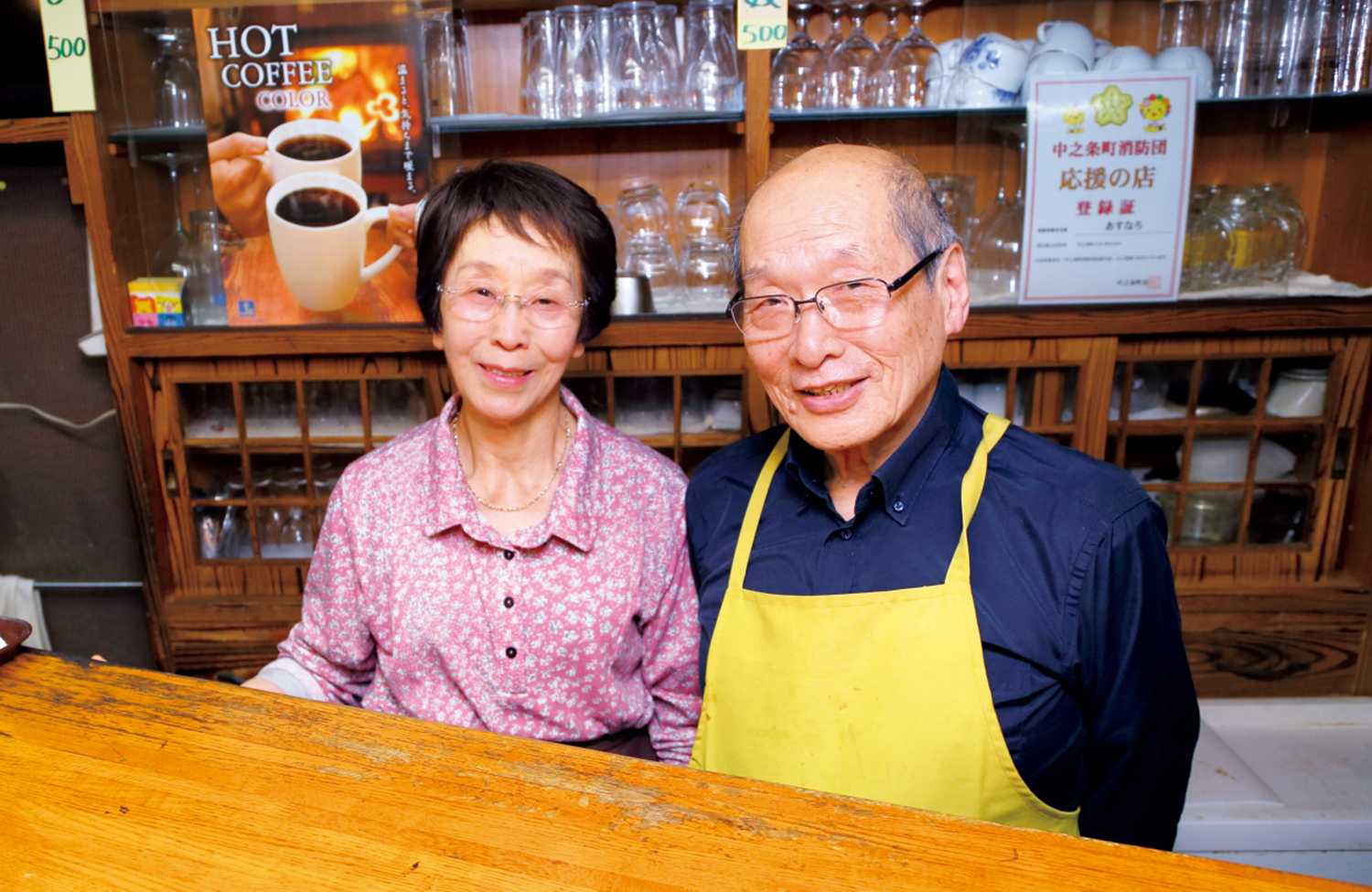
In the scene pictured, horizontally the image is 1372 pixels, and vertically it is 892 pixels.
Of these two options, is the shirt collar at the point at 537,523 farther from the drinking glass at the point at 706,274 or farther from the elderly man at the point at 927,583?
the drinking glass at the point at 706,274

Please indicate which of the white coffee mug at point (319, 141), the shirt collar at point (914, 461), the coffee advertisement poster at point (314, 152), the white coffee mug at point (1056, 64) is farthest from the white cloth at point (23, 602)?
the white coffee mug at point (1056, 64)

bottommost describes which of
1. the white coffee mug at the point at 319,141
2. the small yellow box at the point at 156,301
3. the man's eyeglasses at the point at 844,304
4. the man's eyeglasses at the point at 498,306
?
the small yellow box at the point at 156,301

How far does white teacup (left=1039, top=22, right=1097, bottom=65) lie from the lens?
2072mm

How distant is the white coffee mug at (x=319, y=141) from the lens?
2.10 metres

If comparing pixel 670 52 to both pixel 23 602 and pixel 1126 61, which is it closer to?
pixel 1126 61

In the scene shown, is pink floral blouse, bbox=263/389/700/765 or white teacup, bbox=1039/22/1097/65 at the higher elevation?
white teacup, bbox=1039/22/1097/65

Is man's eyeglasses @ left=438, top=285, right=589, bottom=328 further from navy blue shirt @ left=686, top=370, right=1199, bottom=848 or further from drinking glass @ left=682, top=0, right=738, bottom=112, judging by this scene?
drinking glass @ left=682, top=0, right=738, bottom=112

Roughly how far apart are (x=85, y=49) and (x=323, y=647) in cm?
154

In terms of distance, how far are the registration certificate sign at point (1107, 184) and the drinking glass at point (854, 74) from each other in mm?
366

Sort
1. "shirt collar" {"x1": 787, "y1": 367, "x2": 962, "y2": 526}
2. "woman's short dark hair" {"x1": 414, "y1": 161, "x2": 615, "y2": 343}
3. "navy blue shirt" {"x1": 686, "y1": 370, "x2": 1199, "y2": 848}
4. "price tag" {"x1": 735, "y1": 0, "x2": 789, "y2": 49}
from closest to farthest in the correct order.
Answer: "navy blue shirt" {"x1": 686, "y1": 370, "x2": 1199, "y2": 848} → "shirt collar" {"x1": 787, "y1": 367, "x2": 962, "y2": 526} → "woman's short dark hair" {"x1": 414, "y1": 161, "x2": 615, "y2": 343} → "price tag" {"x1": 735, "y1": 0, "x2": 789, "y2": 49}

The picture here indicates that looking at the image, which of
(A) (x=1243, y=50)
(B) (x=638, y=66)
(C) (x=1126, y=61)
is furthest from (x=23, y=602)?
(A) (x=1243, y=50)

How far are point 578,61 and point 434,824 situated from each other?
190cm

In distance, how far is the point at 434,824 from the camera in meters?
0.79

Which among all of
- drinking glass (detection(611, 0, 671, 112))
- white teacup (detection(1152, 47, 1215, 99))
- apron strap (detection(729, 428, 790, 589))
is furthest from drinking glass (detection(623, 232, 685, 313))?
white teacup (detection(1152, 47, 1215, 99))
